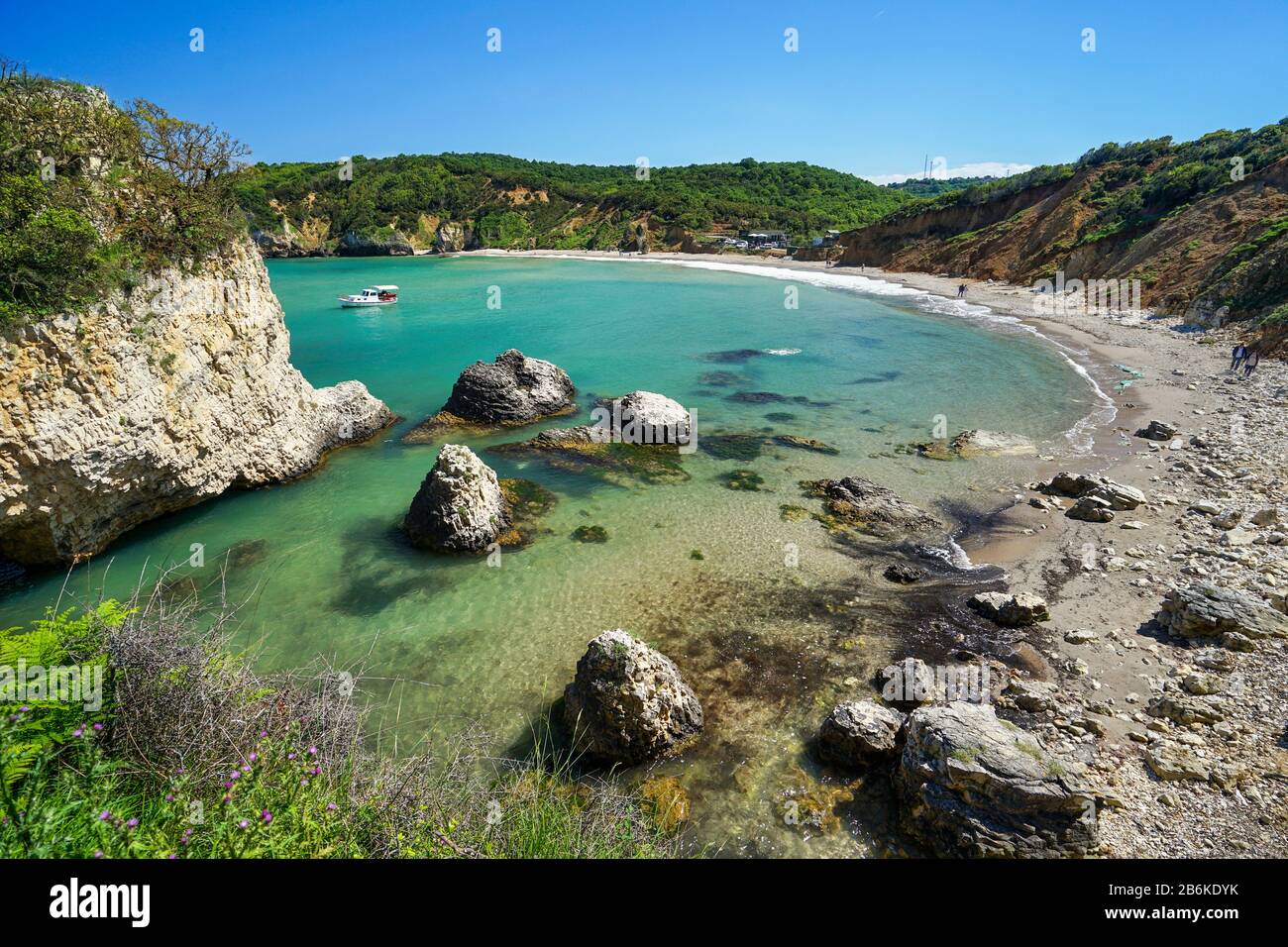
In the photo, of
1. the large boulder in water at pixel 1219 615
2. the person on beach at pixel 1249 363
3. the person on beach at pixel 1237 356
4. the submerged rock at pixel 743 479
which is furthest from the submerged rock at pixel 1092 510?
the person on beach at pixel 1237 356

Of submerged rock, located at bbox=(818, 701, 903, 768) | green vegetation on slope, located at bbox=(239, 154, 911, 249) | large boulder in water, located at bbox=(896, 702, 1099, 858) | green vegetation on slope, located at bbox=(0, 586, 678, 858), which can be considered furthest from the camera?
green vegetation on slope, located at bbox=(239, 154, 911, 249)

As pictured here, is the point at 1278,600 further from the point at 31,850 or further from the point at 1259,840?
the point at 31,850

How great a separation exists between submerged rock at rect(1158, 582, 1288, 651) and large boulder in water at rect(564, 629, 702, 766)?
26.4 feet

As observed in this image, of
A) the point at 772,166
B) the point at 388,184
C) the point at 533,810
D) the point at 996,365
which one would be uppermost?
the point at 772,166

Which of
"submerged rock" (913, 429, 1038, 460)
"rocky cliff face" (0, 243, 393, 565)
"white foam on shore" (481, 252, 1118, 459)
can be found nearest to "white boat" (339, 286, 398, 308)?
"white foam on shore" (481, 252, 1118, 459)

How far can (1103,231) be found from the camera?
159ft

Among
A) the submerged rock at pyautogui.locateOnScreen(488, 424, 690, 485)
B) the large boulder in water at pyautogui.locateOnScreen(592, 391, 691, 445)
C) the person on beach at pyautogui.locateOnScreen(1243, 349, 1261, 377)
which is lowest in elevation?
the submerged rock at pyautogui.locateOnScreen(488, 424, 690, 485)

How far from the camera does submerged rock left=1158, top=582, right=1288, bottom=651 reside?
8.87 meters

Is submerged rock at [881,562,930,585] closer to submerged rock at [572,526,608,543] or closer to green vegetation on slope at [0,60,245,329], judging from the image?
submerged rock at [572,526,608,543]

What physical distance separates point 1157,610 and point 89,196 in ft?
73.6

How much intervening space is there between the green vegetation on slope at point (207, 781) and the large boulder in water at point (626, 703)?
1.73m
